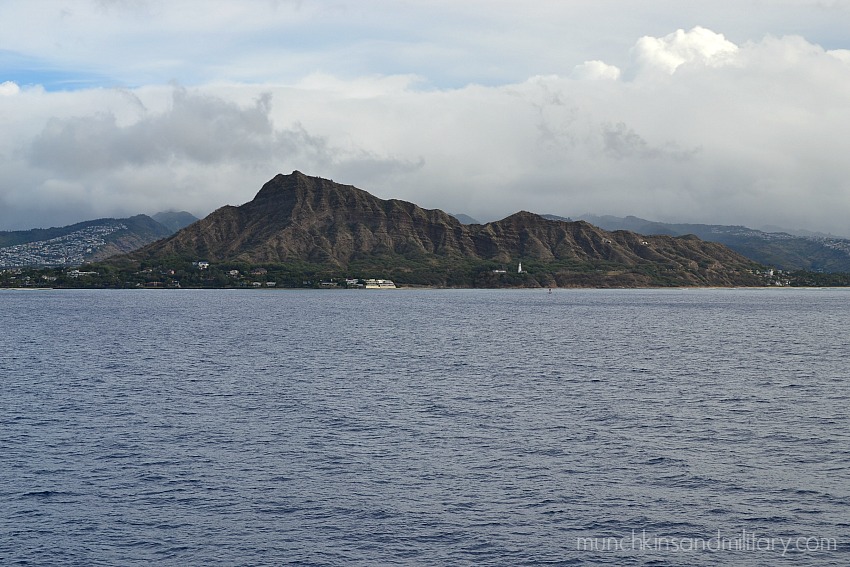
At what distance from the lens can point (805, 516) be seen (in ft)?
127

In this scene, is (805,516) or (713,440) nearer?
(805,516)

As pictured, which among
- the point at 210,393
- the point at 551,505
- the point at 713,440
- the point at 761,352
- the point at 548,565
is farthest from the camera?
the point at 761,352

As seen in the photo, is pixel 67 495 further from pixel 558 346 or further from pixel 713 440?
pixel 558 346

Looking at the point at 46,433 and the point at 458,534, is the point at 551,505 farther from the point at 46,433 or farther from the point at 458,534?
the point at 46,433

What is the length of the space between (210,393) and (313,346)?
4765cm

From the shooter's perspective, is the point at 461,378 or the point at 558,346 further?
the point at 558,346

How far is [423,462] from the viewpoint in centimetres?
4834

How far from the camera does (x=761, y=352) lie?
373 ft

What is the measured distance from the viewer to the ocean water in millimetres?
35594

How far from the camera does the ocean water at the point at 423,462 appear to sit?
3559 centimetres

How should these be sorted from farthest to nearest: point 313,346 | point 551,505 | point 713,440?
point 313,346
point 713,440
point 551,505

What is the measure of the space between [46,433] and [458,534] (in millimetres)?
33139

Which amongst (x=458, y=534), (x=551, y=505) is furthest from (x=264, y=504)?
(x=551, y=505)

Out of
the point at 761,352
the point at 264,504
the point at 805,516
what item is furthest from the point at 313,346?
the point at 805,516
